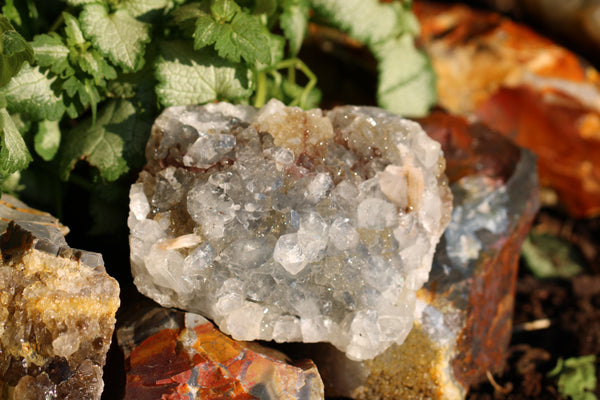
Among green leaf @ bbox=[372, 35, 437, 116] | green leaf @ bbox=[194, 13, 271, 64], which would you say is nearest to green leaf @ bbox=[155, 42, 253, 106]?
green leaf @ bbox=[194, 13, 271, 64]

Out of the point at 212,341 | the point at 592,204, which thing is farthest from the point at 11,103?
the point at 592,204

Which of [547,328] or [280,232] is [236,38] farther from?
[547,328]

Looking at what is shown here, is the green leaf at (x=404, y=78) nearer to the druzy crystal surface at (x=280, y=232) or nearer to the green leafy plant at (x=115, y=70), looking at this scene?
the green leafy plant at (x=115, y=70)

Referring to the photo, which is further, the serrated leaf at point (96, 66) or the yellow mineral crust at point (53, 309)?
the serrated leaf at point (96, 66)

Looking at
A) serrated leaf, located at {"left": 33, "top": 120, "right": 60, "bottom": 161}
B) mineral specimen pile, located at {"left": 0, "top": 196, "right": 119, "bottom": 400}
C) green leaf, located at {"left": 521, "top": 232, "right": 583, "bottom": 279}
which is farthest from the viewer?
green leaf, located at {"left": 521, "top": 232, "right": 583, "bottom": 279}

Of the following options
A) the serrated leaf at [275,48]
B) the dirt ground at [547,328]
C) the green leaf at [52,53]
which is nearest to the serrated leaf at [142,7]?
the green leaf at [52,53]

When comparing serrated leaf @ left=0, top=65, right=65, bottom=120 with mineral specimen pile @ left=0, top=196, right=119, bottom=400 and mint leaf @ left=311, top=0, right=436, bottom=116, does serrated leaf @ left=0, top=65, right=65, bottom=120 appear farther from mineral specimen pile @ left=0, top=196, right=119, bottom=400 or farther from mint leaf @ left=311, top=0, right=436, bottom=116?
mint leaf @ left=311, top=0, right=436, bottom=116

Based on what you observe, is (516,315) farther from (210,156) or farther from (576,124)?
(210,156)
